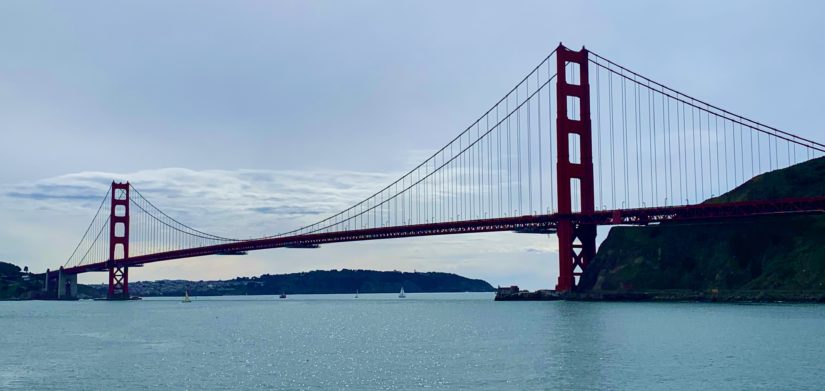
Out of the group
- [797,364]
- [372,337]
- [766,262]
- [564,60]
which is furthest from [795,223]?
[797,364]

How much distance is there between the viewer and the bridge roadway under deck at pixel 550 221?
79.5 metres

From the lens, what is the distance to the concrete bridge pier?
15838 cm

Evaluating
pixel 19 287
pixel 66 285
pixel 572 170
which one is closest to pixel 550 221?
pixel 572 170

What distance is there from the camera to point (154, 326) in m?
70.2

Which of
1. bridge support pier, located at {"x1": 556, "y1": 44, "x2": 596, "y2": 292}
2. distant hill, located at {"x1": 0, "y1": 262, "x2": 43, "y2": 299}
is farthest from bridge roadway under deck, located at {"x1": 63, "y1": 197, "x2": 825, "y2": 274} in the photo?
distant hill, located at {"x1": 0, "y1": 262, "x2": 43, "y2": 299}

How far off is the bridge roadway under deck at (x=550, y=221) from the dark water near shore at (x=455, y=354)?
572 inches

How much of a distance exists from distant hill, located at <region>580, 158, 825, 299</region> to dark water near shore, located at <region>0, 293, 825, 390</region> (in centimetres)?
1360

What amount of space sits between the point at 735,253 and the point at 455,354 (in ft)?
170

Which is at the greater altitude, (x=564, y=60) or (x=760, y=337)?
(x=564, y=60)

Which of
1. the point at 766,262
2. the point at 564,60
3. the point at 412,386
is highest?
the point at 564,60

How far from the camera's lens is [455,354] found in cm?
4234

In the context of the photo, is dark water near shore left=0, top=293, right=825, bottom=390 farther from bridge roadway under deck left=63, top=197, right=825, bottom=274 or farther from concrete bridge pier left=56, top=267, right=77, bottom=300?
concrete bridge pier left=56, top=267, right=77, bottom=300

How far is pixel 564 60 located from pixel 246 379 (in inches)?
2651

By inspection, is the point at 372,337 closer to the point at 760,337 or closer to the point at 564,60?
the point at 760,337
